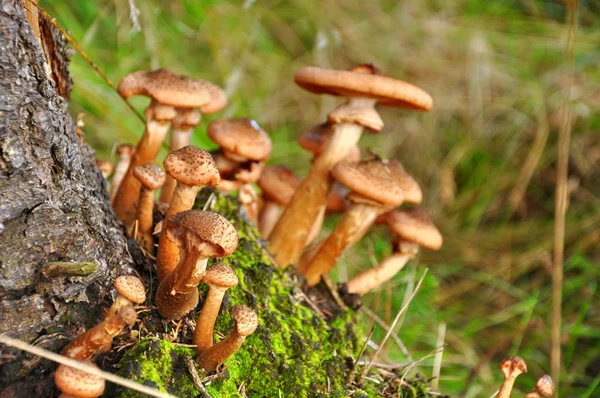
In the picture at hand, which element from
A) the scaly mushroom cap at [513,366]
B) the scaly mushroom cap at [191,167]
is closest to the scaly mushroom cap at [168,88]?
the scaly mushroom cap at [191,167]

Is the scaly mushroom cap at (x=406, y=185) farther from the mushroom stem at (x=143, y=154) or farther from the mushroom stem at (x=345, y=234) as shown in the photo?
the mushroom stem at (x=143, y=154)

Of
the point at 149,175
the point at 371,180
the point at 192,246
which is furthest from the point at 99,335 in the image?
the point at 371,180

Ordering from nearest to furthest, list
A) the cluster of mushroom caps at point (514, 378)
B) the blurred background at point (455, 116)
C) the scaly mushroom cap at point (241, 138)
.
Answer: the cluster of mushroom caps at point (514, 378), the scaly mushroom cap at point (241, 138), the blurred background at point (455, 116)

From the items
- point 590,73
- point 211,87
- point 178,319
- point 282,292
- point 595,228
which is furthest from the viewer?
point 590,73

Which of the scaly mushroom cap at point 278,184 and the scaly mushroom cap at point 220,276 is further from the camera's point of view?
the scaly mushroom cap at point 278,184

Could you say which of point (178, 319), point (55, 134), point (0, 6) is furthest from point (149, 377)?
point (0, 6)

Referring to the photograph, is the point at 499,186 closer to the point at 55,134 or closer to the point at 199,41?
the point at 199,41

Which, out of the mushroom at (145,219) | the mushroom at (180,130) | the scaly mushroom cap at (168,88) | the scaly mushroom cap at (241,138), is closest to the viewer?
the mushroom at (145,219)

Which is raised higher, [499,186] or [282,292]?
[282,292]
